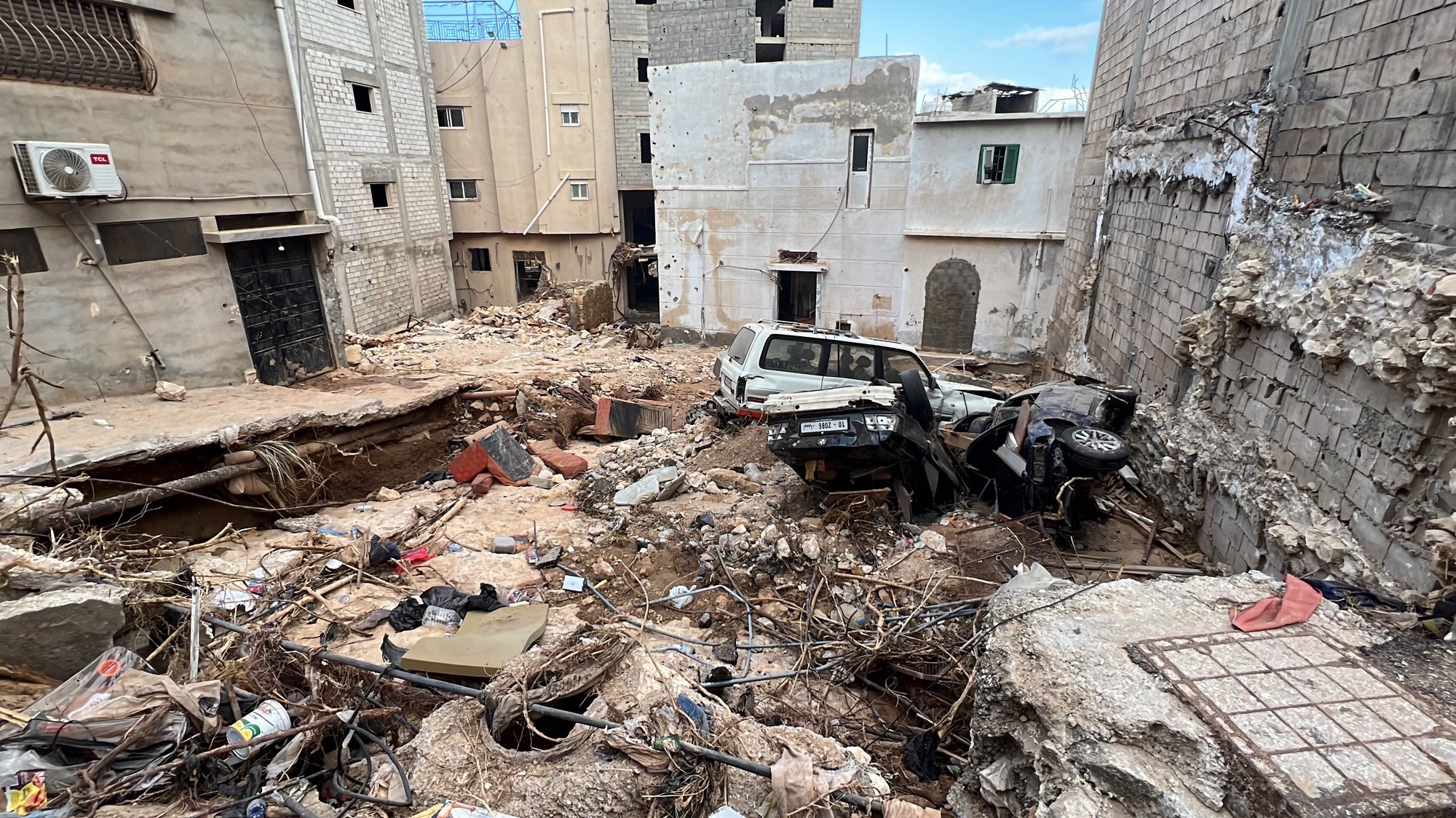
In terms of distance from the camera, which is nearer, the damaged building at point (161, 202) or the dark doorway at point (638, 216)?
the damaged building at point (161, 202)

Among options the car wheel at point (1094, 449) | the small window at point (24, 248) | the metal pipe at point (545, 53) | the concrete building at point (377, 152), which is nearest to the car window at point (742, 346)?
the car wheel at point (1094, 449)

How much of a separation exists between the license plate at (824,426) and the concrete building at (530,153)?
708 inches

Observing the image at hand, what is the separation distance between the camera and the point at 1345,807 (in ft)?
6.32

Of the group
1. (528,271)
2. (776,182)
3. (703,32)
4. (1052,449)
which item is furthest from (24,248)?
(528,271)

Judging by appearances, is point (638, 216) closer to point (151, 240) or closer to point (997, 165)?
point (997, 165)

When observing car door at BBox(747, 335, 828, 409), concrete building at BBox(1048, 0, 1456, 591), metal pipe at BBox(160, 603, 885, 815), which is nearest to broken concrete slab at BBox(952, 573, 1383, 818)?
metal pipe at BBox(160, 603, 885, 815)

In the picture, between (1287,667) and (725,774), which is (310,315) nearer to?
(725,774)

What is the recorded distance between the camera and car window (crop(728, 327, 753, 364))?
27.2 ft

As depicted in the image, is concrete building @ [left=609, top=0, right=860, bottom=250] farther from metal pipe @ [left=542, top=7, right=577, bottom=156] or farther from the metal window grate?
the metal window grate

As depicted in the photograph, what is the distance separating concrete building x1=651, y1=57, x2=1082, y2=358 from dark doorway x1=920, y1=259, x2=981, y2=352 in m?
0.03

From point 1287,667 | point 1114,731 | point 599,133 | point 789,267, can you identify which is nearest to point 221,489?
point 1114,731

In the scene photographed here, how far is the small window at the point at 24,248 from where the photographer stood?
7066 millimetres

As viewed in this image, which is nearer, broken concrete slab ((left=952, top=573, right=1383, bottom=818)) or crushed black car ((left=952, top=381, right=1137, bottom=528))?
broken concrete slab ((left=952, top=573, right=1383, bottom=818))

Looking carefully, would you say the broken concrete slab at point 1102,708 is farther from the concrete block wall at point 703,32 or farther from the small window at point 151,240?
the concrete block wall at point 703,32
